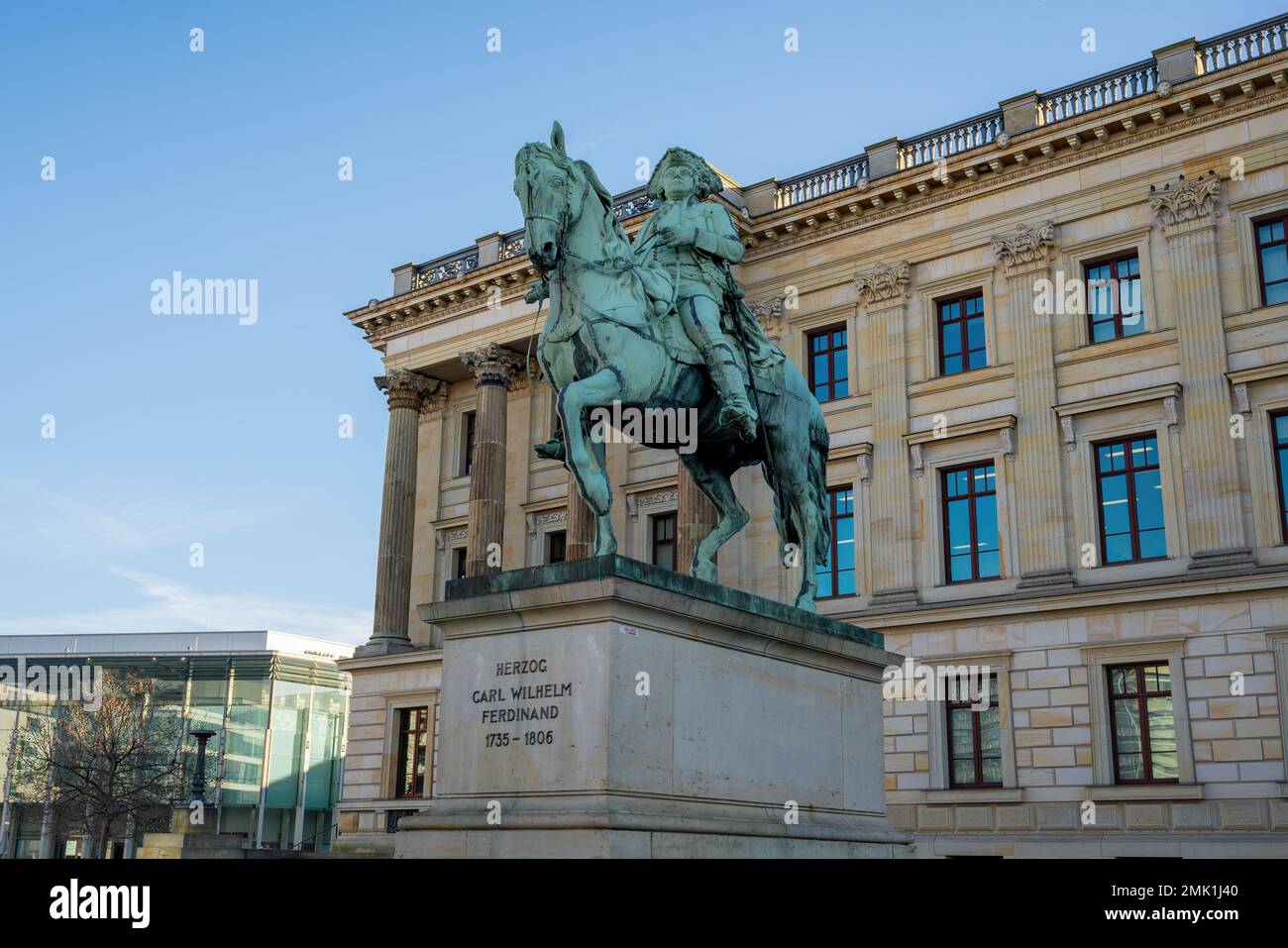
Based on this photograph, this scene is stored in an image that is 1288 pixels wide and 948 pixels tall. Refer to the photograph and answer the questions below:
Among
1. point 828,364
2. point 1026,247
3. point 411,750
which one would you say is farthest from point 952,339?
point 411,750

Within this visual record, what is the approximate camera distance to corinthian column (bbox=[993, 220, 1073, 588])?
30250 millimetres

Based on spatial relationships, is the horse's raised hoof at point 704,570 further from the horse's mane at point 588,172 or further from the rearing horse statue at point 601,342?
the horse's mane at point 588,172

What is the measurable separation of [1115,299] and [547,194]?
24.6 m

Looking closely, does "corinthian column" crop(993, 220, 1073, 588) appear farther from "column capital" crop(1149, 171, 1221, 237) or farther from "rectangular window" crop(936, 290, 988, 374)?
"column capital" crop(1149, 171, 1221, 237)

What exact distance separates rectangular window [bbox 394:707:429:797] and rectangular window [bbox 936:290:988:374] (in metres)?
19.4

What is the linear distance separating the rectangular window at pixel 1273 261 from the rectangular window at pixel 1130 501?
4.03 metres

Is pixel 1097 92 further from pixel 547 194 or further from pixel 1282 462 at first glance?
pixel 547 194

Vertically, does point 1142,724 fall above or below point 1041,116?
below

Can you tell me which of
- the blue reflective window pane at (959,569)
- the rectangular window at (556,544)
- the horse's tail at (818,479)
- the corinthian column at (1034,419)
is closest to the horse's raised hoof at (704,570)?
the horse's tail at (818,479)

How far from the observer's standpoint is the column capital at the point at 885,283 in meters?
34.2

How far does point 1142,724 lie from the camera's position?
1106 inches

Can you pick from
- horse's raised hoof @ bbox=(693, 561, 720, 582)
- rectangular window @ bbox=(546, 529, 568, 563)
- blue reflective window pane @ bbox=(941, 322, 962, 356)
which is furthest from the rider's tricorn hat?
rectangular window @ bbox=(546, 529, 568, 563)
